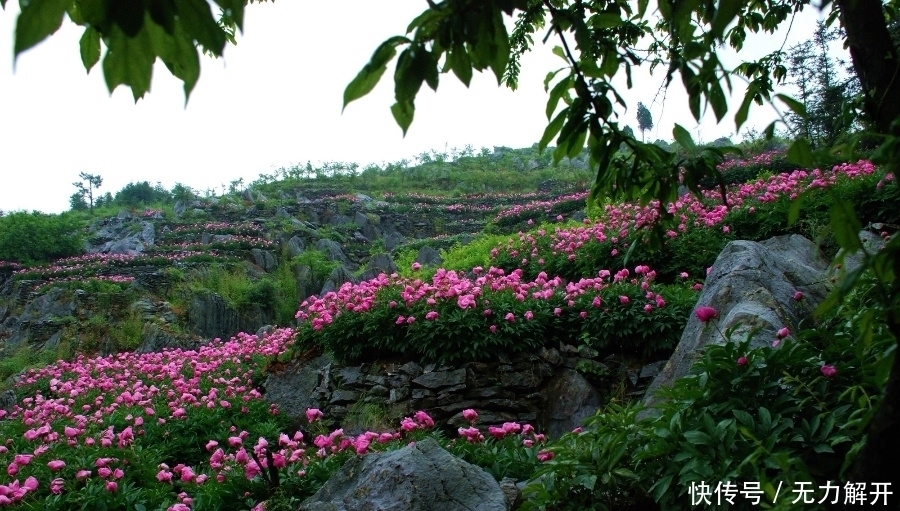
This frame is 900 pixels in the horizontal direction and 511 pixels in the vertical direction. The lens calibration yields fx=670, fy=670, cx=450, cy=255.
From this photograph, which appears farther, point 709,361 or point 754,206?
point 754,206

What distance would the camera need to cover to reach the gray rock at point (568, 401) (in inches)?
225

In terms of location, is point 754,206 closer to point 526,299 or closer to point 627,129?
point 526,299

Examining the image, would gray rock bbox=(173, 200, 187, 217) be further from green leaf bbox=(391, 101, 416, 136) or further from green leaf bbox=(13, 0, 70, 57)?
green leaf bbox=(13, 0, 70, 57)

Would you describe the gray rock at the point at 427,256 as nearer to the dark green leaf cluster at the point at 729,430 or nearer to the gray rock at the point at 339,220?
the gray rock at the point at 339,220

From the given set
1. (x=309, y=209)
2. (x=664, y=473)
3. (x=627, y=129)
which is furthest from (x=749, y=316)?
(x=309, y=209)

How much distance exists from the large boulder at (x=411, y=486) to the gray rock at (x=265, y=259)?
16331 mm

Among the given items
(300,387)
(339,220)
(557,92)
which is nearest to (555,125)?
(557,92)

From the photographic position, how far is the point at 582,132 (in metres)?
1.30

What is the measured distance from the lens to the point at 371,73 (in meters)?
0.92

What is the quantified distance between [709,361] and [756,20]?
6.09 ft

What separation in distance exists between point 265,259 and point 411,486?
56.3 feet

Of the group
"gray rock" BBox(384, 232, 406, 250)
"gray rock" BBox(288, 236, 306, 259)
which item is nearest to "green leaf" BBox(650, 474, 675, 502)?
"gray rock" BBox(288, 236, 306, 259)

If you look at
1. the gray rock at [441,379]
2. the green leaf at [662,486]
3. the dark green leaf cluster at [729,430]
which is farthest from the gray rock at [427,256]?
the green leaf at [662,486]

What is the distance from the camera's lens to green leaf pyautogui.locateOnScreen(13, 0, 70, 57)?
662 millimetres
